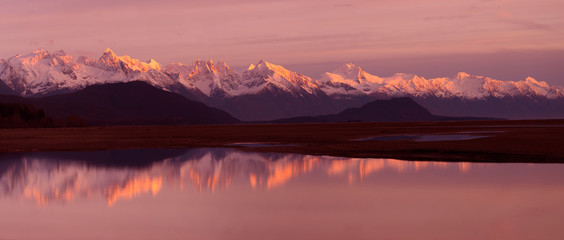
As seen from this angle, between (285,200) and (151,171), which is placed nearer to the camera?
(285,200)

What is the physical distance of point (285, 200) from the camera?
32.9 meters

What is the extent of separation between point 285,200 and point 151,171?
722 inches

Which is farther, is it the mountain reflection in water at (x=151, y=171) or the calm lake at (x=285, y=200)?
the mountain reflection in water at (x=151, y=171)

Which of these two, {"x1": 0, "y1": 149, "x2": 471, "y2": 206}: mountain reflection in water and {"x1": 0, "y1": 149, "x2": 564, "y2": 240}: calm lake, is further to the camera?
{"x1": 0, "y1": 149, "x2": 471, "y2": 206}: mountain reflection in water

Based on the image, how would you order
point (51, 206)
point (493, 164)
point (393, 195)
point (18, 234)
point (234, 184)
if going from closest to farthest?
1. point (18, 234)
2. point (51, 206)
3. point (393, 195)
4. point (234, 184)
5. point (493, 164)

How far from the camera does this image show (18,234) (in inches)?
982

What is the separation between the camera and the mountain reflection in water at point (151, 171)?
37.9 metres

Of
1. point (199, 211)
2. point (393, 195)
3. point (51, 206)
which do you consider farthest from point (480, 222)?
point (51, 206)

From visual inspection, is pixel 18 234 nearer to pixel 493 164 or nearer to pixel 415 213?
pixel 415 213

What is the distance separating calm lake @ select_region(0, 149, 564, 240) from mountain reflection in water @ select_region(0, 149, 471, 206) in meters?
0.11

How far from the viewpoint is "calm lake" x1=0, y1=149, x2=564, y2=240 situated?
25.2m

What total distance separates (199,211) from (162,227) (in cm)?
366

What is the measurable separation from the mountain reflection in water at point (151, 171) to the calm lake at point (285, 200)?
0.36 ft

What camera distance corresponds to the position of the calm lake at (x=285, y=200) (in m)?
25.2
